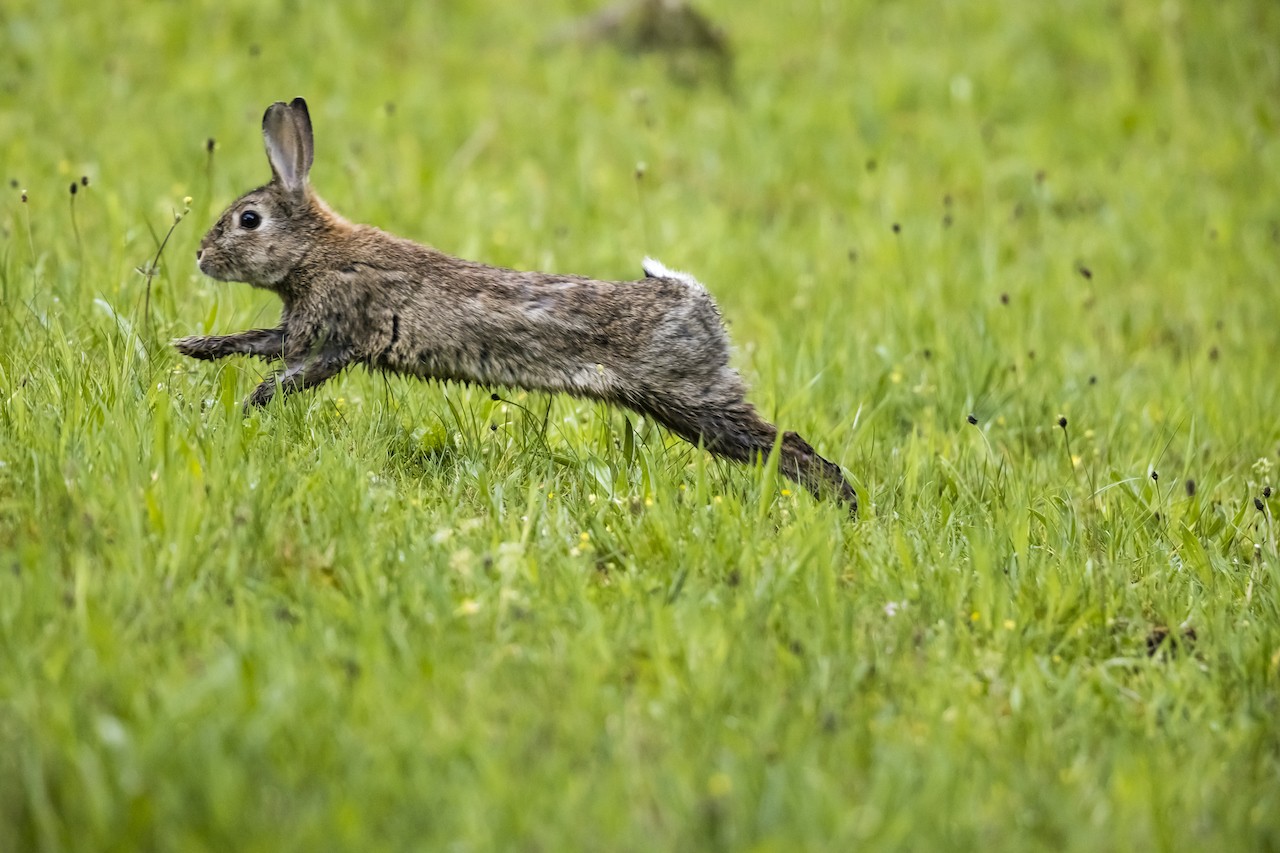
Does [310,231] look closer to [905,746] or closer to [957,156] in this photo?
[905,746]

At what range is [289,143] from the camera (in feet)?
17.1

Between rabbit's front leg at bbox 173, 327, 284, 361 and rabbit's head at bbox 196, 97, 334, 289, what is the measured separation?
0.39 meters

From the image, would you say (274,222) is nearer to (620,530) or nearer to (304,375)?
(304,375)

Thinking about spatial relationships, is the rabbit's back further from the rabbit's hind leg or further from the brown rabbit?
the rabbit's hind leg

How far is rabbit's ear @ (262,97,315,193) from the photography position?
201 inches

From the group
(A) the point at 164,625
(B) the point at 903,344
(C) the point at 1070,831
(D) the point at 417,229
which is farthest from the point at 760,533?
(D) the point at 417,229

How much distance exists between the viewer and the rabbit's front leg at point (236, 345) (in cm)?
469

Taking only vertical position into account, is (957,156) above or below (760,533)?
above

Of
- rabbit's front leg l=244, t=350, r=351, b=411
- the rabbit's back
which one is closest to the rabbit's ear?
the rabbit's back

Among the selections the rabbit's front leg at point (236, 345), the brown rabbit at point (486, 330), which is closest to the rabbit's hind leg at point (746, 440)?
the brown rabbit at point (486, 330)

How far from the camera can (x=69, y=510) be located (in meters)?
3.52

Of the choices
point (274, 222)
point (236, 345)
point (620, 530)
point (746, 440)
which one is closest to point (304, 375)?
point (236, 345)

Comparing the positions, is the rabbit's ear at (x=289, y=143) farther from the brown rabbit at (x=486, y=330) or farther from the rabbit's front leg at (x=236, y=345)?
the rabbit's front leg at (x=236, y=345)

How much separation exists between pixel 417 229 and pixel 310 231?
2.33 metres
